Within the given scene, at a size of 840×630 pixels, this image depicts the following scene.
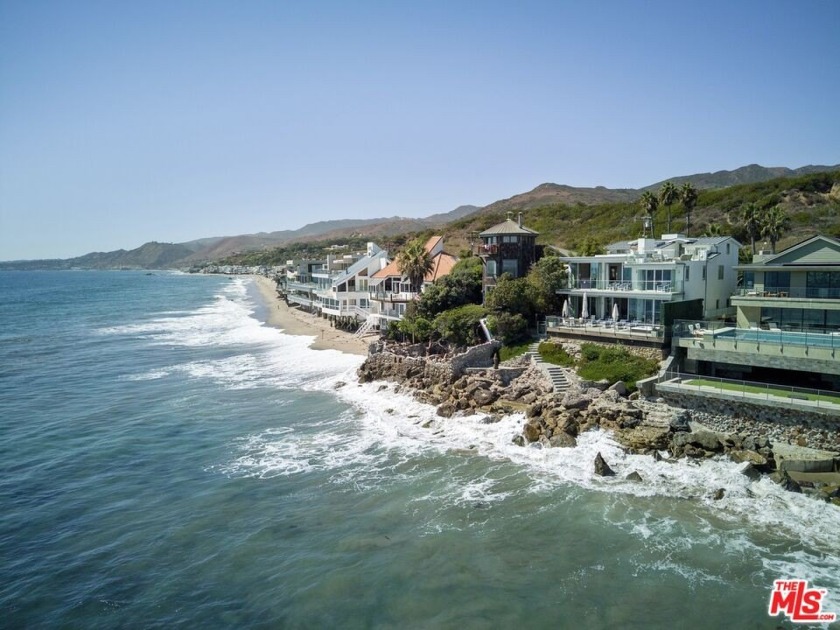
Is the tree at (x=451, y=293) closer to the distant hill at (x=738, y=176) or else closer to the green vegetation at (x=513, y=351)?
the green vegetation at (x=513, y=351)

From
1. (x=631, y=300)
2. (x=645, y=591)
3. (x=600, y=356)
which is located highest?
(x=631, y=300)

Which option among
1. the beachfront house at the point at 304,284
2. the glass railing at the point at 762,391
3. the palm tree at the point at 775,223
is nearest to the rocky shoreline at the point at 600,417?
the glass railing at the point at 762,391

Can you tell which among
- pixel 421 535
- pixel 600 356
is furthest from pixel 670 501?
pixel 600 356

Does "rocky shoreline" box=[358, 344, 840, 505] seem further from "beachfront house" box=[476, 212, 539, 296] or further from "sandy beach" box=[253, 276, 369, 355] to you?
"sandy beach" box=[253, 276, 369, 355]

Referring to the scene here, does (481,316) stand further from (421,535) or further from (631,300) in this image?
(421,535)

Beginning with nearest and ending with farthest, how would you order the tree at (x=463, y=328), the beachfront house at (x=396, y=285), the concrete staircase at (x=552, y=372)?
the concrete staircase at (x=552, y=372)
the tree at (x=463, y=328)
the beachfront house at (x=396, y=285)

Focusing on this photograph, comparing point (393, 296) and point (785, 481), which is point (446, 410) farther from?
point (393, 296)
